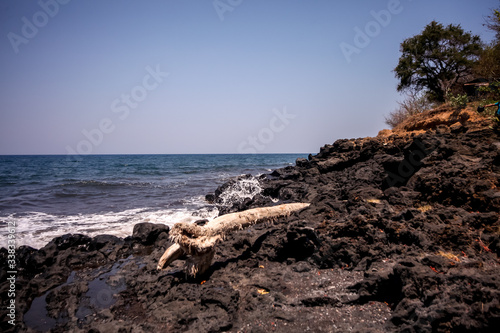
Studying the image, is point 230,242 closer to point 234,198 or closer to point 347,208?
point 347,208

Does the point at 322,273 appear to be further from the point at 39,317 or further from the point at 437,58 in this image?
the point at 437,58

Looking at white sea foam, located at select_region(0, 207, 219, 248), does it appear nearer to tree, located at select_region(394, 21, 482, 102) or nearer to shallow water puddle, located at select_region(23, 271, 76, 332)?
shallow water puddle, located at select_region(23, 271, 76, 332)

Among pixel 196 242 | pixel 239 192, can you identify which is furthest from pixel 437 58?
pixel 196 242

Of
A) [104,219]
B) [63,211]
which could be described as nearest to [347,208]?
[104,219]

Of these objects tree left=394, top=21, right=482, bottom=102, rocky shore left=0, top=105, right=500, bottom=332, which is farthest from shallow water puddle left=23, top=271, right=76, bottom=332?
tree left=394, top=21, right=482, bottom=102

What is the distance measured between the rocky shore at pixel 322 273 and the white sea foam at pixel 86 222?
6.41ft

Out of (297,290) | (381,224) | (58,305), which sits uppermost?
(381,224)

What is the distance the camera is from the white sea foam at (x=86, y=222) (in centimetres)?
900

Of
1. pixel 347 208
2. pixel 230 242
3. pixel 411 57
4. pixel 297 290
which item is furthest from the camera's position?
pixel 411 57

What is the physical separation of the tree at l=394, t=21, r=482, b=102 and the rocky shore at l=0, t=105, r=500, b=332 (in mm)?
17367

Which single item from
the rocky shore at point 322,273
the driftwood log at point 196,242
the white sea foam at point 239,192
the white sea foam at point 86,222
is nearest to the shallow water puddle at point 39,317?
the rocky shore at point 322,273

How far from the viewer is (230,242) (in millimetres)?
6777

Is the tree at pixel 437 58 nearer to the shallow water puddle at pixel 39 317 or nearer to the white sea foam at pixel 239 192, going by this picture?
the white sea foam at pixel 239 192

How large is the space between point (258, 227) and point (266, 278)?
3.11 meters
